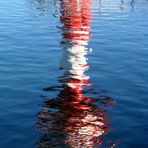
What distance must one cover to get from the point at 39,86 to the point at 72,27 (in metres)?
2.28

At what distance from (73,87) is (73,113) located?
5.80ft

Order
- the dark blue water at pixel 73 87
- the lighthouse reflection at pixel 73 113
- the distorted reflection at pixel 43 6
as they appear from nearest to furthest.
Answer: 1. the lighthouse reflection at pixel 73 113
2. the dark blue water at pixel 73 87
3. the distorted reflection at pixel 43 6

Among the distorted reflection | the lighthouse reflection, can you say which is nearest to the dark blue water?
the lighthouse reflection

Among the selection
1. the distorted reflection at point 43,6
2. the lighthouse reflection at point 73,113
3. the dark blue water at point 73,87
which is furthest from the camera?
the distorted reflection at point 43,6

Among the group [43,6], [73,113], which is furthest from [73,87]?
[43,6]

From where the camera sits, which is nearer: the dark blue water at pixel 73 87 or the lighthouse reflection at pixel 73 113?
the lighthouse reflection at pixel 73 113

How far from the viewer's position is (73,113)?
9422mm

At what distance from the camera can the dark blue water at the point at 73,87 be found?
27.6ft

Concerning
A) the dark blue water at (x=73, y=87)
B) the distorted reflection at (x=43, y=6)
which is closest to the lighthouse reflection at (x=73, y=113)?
the dark blue water at (x=73, y=87)

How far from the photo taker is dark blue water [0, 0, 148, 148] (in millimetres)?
8414

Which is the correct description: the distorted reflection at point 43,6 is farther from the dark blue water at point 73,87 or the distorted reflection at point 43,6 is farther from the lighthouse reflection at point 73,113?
the lighthouse reflection at point 73,113

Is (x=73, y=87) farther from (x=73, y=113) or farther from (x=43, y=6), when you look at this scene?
(x=43, y=6)

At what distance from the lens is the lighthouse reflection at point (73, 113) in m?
8.09

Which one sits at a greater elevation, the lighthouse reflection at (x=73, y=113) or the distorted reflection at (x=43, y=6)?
the distorted reflection at (x=43, y=6)
